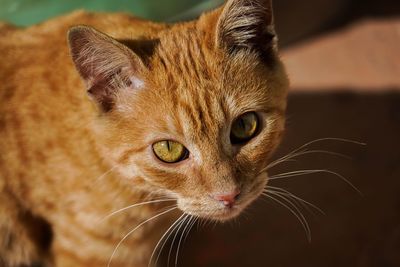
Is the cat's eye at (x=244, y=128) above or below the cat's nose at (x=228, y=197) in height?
above

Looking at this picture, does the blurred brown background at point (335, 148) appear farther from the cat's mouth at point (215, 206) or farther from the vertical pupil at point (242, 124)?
the vertical pupil at point (242, 124)

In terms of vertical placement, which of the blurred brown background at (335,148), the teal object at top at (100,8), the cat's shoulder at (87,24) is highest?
the teal object at top at (100,8)

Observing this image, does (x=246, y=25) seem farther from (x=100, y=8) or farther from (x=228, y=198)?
(x=100, y=8)

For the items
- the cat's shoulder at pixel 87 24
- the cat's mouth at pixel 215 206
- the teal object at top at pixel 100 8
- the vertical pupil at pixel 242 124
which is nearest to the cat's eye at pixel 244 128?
the vertical pupil at pixel 242 124

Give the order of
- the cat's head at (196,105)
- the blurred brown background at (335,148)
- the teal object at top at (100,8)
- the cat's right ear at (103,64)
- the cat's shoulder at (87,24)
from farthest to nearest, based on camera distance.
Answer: the teal object at top at (100,8)
the blurred brown background at (335,148)
the cat's shoulder at (87,24)
the cat's head at (196,105)
the cat's right ear at (103,64)

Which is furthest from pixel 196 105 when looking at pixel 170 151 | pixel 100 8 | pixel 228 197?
pixel 100 8

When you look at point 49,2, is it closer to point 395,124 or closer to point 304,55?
point 304,55
